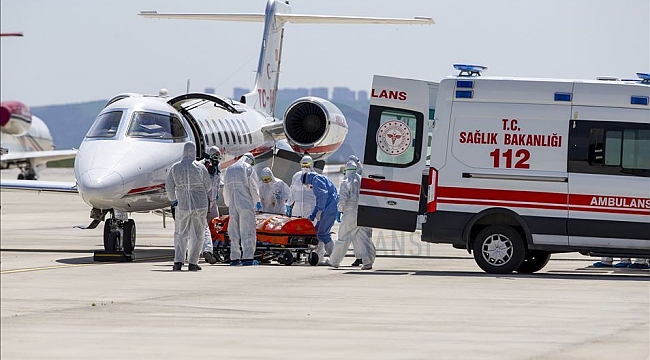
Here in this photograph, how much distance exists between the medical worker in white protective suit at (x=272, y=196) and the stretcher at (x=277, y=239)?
91 cm

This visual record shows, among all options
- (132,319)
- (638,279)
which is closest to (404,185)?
(638,279)

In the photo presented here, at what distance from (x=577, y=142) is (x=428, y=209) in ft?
7.52

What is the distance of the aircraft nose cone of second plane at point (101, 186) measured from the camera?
19.2 m

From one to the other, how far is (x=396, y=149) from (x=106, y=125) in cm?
550

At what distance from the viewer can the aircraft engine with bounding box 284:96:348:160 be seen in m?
26.9

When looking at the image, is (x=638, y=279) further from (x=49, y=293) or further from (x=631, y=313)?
(x=49, y=293)

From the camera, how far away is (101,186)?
19.2 metres

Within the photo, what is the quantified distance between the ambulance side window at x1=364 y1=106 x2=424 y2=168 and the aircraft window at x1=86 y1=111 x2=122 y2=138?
4867 mm

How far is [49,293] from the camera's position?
1414 centimetres

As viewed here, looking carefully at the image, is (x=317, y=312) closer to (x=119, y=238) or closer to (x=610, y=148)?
(x=610, y=148)

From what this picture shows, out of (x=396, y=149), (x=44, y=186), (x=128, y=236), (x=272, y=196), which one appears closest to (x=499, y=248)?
(x=396, y=149)

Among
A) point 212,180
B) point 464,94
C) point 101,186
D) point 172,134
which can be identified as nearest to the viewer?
point 464,94

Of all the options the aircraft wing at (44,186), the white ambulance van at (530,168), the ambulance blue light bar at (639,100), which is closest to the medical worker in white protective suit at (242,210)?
the white ambulance van at (530,168)

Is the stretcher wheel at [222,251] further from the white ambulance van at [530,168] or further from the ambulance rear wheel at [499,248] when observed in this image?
the ambulance rear wheel at [499,248]
